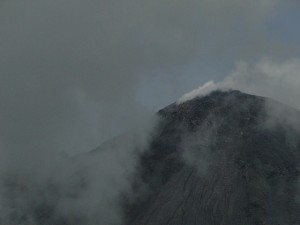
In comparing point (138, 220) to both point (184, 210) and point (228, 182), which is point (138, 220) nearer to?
point (184, 210)

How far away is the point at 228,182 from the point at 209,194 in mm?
7016

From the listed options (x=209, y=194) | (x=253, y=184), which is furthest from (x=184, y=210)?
(x=253, y=184)

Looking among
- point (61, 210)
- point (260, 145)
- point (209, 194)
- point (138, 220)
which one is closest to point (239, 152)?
point (260, 145)

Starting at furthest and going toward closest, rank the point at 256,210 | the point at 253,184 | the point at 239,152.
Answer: the point at 239,152 < the point at 253,184 < the point at 256,210

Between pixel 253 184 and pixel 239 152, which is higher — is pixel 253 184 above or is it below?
below

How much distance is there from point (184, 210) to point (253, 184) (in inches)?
846

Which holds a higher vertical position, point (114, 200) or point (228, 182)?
point (114, 200)

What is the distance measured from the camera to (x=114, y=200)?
7844 inches

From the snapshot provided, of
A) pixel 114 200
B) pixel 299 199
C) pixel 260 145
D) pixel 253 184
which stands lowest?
pixel 299 199

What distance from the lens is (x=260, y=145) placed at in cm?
19688

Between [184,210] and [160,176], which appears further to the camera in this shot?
[160,176]

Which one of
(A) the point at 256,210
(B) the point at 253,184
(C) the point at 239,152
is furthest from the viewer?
(C) the point at 239,152

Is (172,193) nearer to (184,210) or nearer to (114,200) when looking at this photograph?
(184,210)

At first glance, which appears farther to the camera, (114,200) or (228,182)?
(114,200)
